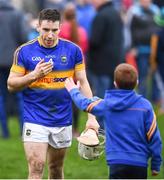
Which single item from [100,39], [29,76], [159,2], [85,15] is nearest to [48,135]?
[29,76]

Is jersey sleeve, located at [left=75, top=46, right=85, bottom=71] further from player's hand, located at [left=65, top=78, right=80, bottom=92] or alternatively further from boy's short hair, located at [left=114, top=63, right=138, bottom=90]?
boy's short hair, located at [left=114, top=63, right=138, bottom=90]

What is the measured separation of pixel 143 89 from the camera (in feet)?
65.1

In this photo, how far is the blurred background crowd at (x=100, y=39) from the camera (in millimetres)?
15992

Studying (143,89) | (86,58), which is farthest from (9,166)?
(143,89)

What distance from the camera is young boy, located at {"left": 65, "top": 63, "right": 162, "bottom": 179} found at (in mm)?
8938

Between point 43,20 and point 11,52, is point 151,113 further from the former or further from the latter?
point 11,52

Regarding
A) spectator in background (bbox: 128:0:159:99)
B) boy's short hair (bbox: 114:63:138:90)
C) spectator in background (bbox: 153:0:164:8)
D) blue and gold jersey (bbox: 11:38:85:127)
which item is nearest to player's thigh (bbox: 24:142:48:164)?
blue and gold jersey (bbox: 11:38:85:127)

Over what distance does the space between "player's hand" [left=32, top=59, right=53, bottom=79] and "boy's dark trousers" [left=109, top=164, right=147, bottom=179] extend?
1.43 metres

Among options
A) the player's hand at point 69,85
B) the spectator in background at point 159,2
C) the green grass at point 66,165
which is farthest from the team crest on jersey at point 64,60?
the spectator in background at point 159,2

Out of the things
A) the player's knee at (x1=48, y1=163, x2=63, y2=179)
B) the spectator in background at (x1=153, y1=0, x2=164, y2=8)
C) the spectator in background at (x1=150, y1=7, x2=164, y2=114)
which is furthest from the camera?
the spectator in background at (x1=153, y1=0, x2=164, y2=8)

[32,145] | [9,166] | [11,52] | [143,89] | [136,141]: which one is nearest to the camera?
[136,141]

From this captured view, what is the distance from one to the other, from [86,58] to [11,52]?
156 centimetres

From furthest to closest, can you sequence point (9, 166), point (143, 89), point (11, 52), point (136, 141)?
point (143, 89) < point (11, 52) < point (9, 166) < point (136, 141)

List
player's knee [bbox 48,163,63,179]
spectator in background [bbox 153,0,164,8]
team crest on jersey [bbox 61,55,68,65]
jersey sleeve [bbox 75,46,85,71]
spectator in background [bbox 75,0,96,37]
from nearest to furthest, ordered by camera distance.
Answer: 1. team crest on jersey [bbox 61,55,68,65]
2. jersey sleeve [bbox 75,46,85,71]
3. player's knee [bbox 48,163,63,179]
4. spectator in background [bbox 75,0,96,37]
5. spectator in background [bbox 153,0,164,8]
